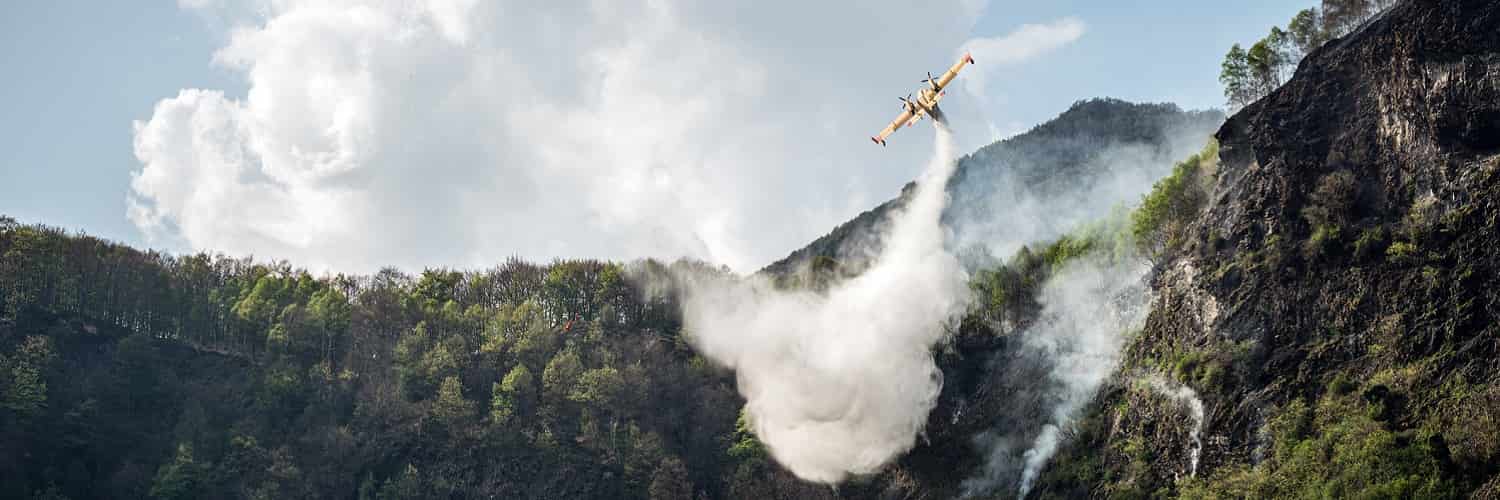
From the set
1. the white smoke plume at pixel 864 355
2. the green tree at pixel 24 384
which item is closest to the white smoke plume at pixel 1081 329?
the white smoke plume at pixel 864 355

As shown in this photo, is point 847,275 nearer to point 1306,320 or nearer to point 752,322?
point 752,322

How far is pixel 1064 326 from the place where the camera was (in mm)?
71500

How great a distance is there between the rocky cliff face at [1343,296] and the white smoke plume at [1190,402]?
38 centimetres

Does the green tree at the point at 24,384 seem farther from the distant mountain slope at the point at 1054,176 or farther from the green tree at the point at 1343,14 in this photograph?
the green tree at the point at 1343,14

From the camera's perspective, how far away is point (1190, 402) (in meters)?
54.7

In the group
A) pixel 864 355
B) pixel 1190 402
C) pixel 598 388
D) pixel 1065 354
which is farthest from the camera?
pixel 598 388

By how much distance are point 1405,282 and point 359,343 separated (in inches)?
3057

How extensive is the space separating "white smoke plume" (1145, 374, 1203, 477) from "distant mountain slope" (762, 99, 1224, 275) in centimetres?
3566

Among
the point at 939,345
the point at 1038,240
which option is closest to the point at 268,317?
the point at 939,345

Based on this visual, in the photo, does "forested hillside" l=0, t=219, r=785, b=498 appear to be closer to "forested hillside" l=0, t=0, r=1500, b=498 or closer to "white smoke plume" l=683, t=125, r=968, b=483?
"forested hillside" l=0, t=0, r=1500, b=498

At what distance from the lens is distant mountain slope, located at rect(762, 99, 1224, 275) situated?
4104 inches

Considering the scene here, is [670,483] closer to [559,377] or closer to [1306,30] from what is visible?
[559,377]

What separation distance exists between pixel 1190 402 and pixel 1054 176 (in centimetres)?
7221

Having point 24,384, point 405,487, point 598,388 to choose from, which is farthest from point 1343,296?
point 24,384
